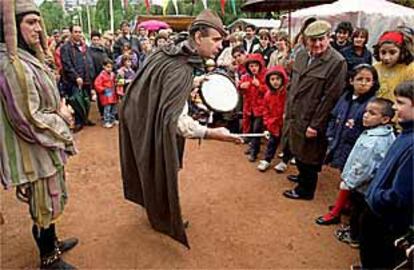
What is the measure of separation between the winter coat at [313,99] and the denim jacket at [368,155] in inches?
29.3

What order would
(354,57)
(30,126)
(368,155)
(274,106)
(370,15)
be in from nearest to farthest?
(30,126)
(368,155)
(354,57)
(274,106)
(370,15)

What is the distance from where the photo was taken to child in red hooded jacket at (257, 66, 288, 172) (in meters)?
4.91

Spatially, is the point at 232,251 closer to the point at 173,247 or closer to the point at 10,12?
the point at 173,247

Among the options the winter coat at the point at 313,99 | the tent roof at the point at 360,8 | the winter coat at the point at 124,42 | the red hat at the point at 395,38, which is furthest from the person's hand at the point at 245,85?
the tent roof at the point at 360,8

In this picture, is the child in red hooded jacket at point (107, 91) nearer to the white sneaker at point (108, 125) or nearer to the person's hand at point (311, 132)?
the white sneaker at point (108, 125)

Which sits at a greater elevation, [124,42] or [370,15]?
[370,15]

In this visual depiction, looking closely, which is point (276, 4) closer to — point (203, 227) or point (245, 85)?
point (245, 85)

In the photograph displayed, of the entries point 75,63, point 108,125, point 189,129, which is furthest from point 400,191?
point 75,63

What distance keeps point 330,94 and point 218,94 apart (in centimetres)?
115

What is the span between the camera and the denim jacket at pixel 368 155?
287cm

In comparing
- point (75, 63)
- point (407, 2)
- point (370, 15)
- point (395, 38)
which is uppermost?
point (407, 2)

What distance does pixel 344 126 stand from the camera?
3.43 meters

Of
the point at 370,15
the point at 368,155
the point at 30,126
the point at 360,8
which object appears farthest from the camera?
the point at 360,8

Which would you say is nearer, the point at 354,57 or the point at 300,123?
the point at 300,123
